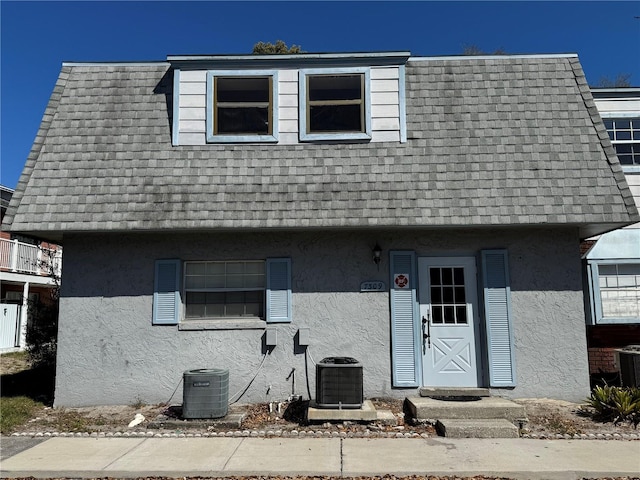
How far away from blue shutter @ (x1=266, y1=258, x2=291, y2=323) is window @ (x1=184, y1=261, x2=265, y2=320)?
26cm

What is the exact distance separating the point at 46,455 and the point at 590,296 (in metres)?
8.04

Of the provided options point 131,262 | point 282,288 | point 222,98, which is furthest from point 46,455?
point 222,98

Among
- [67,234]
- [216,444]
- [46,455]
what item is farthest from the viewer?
[67,234]

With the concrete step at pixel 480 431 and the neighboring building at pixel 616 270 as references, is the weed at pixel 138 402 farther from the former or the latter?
the neighboring building at pixel 616 270

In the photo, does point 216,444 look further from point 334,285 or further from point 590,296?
point 590,296

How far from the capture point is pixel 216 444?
600cm

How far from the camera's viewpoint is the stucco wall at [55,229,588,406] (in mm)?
7844

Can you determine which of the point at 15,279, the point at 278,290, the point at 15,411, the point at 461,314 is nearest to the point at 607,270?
the point at 461,314

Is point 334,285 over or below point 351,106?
below

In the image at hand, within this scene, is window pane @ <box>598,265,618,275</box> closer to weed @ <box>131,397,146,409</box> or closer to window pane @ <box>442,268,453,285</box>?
window pane @ <box>442,268,453,285</box>

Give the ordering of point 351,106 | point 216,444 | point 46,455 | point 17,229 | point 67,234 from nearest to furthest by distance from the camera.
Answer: point 46,455, point 216,444, point 17,229, point 67,234, point 351,106

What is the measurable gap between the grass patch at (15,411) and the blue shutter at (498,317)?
6738 millimetres

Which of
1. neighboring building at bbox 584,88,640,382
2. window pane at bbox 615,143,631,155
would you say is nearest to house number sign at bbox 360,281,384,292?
neighboring building at bbox 584,88,640,382

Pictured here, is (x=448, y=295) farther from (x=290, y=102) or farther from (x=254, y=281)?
(x=290, y=102)
